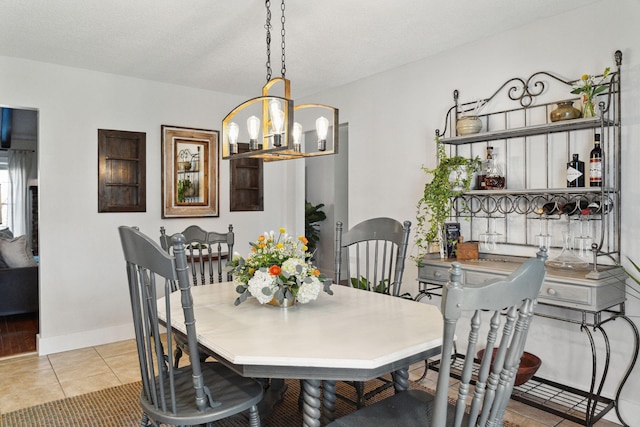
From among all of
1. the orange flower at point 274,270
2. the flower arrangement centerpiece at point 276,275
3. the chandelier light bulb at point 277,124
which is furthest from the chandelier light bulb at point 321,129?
the orange flower at point 274,270

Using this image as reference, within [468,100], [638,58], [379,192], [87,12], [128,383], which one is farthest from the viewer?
[379,192]

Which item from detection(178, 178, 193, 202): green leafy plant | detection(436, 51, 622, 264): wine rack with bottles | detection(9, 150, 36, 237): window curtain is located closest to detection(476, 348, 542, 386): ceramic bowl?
detection(436, 51, 622, 264): wine rack with bottles

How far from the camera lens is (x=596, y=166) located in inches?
99.0

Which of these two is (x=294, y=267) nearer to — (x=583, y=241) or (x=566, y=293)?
(x=566, y=293)

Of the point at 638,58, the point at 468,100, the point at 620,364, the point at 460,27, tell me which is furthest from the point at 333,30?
the point at 620,364

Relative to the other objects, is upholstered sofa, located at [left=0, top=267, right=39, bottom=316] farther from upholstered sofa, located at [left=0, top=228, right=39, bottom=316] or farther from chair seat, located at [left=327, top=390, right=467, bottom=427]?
chair seat, located at [left=327, top=390, right=467, bottom=427]

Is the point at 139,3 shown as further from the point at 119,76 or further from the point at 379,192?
the point at 379,192

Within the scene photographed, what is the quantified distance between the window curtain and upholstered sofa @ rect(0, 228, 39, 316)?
3.89 meters

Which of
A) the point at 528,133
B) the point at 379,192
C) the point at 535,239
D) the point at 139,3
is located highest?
the point at 139,3

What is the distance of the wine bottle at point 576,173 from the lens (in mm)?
2621

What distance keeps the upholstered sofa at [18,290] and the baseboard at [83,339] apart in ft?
4.08

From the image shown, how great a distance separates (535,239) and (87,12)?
10.4ft

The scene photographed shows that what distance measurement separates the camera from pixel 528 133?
2.96 m

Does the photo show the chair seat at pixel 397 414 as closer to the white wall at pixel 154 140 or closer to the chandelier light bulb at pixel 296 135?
the chandelier light bulb at pixel 296 135
